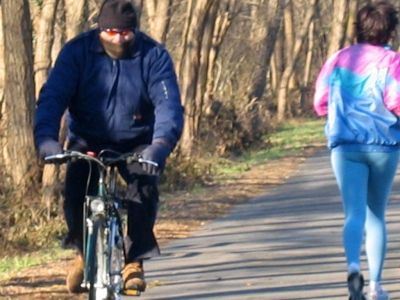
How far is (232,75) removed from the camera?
33.1 meters

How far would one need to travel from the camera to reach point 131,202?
6.48 meters

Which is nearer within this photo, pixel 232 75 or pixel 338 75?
pixel 338 75

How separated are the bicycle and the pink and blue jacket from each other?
127cm

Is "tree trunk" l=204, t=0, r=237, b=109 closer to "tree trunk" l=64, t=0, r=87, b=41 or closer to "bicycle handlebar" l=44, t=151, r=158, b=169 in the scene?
"tree trunk" l=64, t=0, r=87, b=41

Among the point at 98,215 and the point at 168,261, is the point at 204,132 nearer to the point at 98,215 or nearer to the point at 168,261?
the point at 168,261

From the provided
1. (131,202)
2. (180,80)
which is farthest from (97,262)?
(180,80)

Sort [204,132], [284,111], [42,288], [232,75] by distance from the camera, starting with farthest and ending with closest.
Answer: [284,111] < [232,75] < [204,132] < [42,288]

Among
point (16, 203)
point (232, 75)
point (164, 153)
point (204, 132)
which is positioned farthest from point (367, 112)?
point (232, 75)

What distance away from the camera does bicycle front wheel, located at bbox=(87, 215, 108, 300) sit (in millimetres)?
6023

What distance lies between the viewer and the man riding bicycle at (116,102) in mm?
6262

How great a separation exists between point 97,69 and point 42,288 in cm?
260

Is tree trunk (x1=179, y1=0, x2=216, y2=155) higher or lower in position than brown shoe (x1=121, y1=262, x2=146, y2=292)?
lower

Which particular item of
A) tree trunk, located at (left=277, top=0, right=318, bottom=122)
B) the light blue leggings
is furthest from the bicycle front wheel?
tree trunk, located at (left=277, top=0, right=318, bottom=122)

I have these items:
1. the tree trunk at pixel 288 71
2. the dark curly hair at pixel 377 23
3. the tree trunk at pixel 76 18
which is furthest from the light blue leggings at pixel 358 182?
the tree trunk at pixel 288 71
